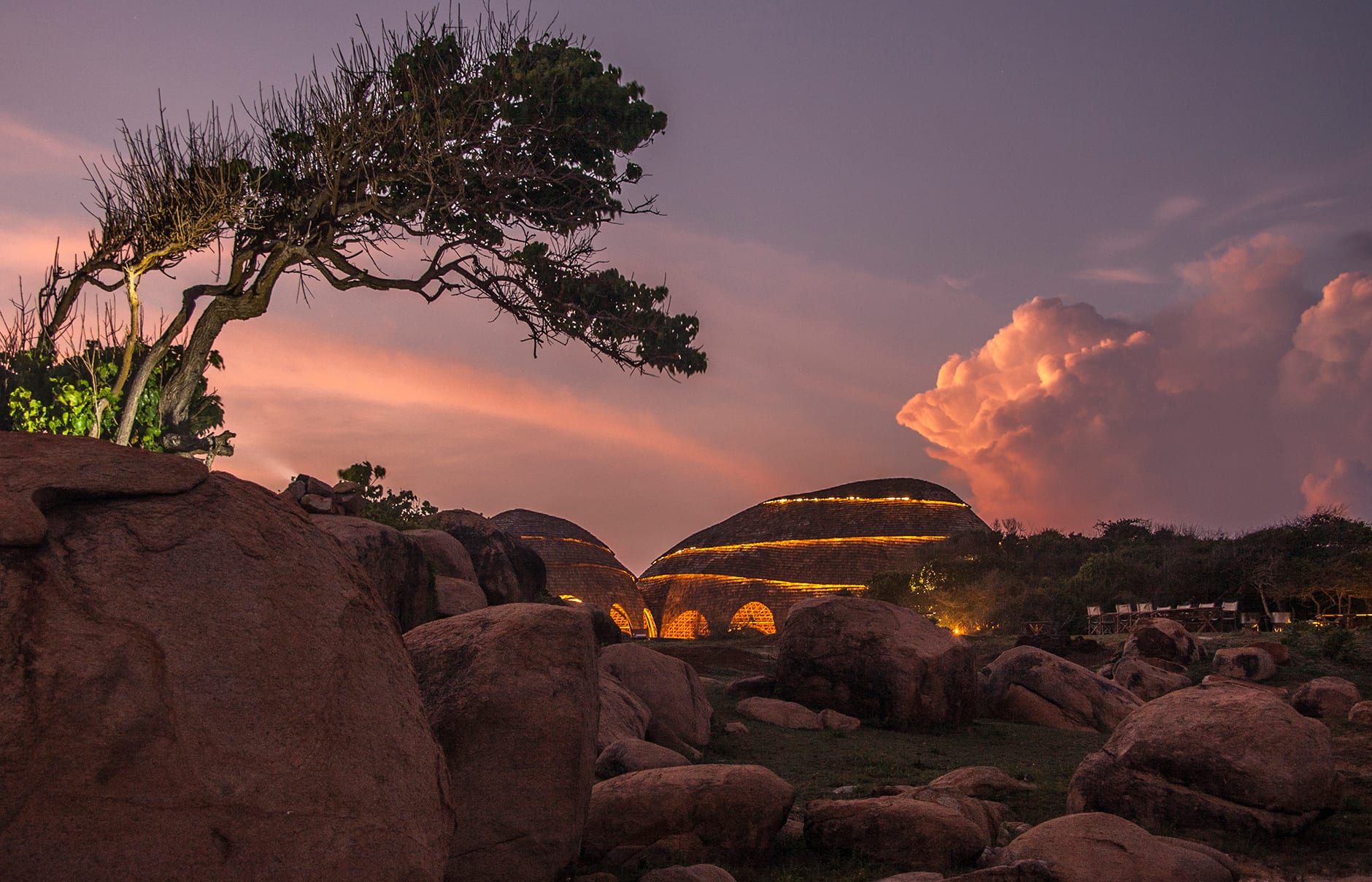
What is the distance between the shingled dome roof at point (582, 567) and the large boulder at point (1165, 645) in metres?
34.5

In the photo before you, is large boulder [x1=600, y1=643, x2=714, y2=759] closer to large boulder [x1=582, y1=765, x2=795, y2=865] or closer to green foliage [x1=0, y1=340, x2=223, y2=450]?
large boulder [x1=582, y1=765, x2=795, y2=865]

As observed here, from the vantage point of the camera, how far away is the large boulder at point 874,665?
671 inches

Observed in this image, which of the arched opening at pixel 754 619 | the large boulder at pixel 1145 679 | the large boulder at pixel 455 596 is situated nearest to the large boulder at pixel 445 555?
the large boulder at pixel 455 596

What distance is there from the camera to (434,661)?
7168mm

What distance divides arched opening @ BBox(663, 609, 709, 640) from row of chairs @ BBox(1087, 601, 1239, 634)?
23.3m

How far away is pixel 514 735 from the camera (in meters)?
6.84

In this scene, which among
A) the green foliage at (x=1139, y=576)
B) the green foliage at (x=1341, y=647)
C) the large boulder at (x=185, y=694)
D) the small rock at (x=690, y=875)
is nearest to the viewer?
the large boulder at (x=185, y=694)

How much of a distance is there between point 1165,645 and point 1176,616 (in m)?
10.7

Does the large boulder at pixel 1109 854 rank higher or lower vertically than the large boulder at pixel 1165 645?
lower

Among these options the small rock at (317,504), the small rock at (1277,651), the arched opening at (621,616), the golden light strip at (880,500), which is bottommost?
the small rock at (1277,651)

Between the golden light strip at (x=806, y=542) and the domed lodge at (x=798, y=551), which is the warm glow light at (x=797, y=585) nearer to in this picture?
the domed lodge at (x=798, y=551)

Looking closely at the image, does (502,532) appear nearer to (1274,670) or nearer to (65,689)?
(1274,670)

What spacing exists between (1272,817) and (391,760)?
28.5 feet

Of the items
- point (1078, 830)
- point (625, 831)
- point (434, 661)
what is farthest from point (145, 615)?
point (1078, 830)
